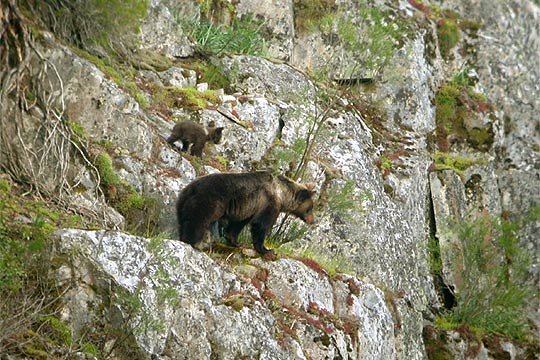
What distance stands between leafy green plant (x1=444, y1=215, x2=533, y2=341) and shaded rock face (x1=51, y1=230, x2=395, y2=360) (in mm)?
7484

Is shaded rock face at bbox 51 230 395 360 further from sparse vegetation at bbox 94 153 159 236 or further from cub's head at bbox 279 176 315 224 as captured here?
sparse vegetation at bbox 94 153 159 236

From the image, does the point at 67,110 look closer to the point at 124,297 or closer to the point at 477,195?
the point at 124,297

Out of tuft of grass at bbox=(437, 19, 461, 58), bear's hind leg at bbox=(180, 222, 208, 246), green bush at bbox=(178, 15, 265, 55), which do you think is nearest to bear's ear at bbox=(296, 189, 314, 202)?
bear's hind leg at bbox=(180, 222, 208, 246)

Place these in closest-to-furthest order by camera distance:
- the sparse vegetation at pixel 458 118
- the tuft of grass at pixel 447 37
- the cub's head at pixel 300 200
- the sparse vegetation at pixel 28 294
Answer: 1. the sparse vegetation at pixel 28 294
2. the cub's head at pixel 300 200
3. the sparse vegetation at pixel 458 118
4. the tuft of grass at pixel 447 37

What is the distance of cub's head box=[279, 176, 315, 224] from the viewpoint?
576 inches

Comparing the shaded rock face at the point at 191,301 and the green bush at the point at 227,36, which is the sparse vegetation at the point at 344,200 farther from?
the green bush at the point at 227,36

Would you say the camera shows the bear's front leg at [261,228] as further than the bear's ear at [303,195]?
No

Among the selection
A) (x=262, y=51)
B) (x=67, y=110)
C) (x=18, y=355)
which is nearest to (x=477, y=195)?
(x=262, y=51)

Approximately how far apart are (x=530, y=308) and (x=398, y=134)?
5271mm

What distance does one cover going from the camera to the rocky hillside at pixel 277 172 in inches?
418

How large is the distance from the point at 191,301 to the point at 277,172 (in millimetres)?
4334

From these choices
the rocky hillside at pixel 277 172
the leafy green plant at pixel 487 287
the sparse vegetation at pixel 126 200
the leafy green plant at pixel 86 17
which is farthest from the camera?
the leafy green plant at pixel 487 287

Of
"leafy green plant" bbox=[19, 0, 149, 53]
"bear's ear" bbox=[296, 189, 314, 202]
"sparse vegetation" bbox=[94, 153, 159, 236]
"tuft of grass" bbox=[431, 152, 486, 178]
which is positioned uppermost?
"tuft of grass" bbox=[431, 152, 486, 178]

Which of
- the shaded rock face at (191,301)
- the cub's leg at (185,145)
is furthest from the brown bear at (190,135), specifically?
the shaded rock face at (191,301)
